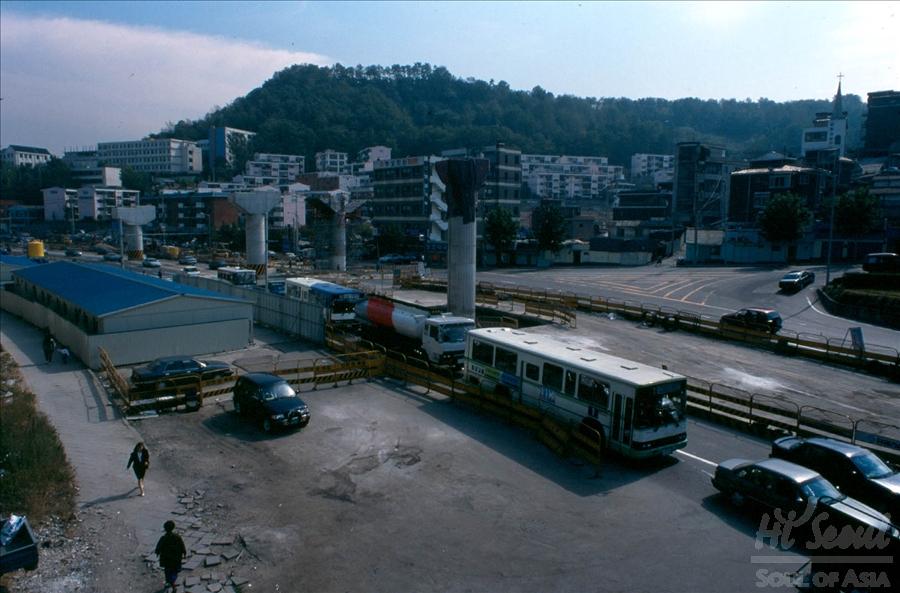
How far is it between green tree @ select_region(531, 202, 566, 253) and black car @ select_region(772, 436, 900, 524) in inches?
2317

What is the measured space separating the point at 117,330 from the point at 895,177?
86.4m

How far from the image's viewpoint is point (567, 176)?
540 feet

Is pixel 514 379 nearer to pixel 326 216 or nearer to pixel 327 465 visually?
pixel 327 465

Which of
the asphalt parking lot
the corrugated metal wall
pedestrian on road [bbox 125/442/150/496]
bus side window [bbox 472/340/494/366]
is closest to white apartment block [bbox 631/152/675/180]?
the corrugated metal wall

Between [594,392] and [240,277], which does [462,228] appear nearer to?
[594,392]

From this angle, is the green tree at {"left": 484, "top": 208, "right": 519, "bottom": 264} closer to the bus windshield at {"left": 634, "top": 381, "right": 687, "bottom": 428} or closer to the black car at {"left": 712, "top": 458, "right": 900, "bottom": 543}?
the bus windshield at {"left": 634, "top": 381, "right": 687, "bottom": 428}

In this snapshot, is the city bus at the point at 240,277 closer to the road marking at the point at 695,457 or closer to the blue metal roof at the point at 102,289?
the blue metal roof at the point at 102,289

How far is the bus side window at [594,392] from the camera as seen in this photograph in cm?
1597

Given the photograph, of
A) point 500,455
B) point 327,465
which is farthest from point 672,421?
point 327,465

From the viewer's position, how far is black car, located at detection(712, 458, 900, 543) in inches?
446

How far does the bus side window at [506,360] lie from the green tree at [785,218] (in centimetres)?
5422

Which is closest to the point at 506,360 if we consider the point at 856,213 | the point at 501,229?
the point at 501,229

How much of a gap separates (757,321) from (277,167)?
147 meters

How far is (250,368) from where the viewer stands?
26.1 m
